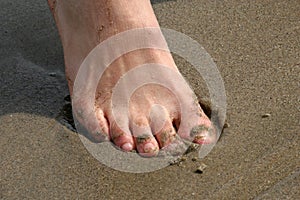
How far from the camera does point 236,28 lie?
2396 mm

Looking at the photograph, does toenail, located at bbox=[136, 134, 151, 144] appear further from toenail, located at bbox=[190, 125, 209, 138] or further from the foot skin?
toenail, located at bbox=[190, 125, 209, 138]

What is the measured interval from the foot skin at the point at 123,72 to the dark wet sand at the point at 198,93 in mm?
99

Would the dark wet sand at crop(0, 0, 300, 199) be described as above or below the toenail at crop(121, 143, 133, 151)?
above

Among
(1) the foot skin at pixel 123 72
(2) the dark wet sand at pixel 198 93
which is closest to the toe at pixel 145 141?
(1) the foot skin at pixel 123 72

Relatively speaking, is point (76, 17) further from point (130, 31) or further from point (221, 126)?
point (221, 126)

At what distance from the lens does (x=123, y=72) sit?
208 cm

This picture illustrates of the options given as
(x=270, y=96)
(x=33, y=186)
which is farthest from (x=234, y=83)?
(x=33, y=186)

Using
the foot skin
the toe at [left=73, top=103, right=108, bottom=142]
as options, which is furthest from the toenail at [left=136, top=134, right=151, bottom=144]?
the toe at [left=73, top=103, right=108, bottom=142]

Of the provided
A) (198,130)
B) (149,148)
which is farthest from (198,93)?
(149,148)

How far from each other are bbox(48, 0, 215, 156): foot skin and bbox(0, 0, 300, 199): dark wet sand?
0.32 feet

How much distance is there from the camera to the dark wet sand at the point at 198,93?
176cm

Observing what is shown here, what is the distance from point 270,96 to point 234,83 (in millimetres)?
129

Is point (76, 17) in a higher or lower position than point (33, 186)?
higher

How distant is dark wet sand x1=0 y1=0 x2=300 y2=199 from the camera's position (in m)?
1.76
